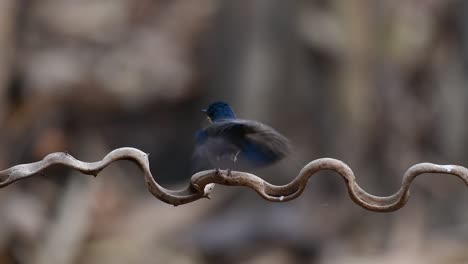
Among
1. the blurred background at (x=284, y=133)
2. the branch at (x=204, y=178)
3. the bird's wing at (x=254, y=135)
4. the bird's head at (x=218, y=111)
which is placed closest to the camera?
the branch at (x=204, y=178)

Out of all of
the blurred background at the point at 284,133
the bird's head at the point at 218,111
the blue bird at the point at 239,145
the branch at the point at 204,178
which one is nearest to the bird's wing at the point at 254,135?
the blue bird at the point at 239,145

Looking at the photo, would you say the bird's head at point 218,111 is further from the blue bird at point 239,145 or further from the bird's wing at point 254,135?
the bird's wing at point 254,135

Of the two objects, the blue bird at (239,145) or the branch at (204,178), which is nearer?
the branch at (204,178)

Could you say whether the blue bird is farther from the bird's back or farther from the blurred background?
the blurred background

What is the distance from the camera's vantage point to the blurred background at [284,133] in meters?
6.54

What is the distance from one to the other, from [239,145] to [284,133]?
15.1 ft

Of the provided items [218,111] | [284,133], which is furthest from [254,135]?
[284,133]

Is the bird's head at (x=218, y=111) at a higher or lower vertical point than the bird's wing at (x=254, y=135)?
lower

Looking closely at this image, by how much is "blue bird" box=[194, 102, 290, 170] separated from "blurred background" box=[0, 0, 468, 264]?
141 inches

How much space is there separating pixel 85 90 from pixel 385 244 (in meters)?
3.02

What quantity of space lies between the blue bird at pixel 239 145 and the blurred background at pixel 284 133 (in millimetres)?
3582

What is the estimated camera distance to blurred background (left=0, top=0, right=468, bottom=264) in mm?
6535

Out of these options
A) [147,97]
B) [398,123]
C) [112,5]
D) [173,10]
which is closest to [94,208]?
[398,123]

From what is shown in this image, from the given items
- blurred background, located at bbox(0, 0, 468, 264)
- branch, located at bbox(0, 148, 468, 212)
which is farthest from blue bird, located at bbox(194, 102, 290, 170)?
blurred background, located at bbox(0, 0, 468, 264)
